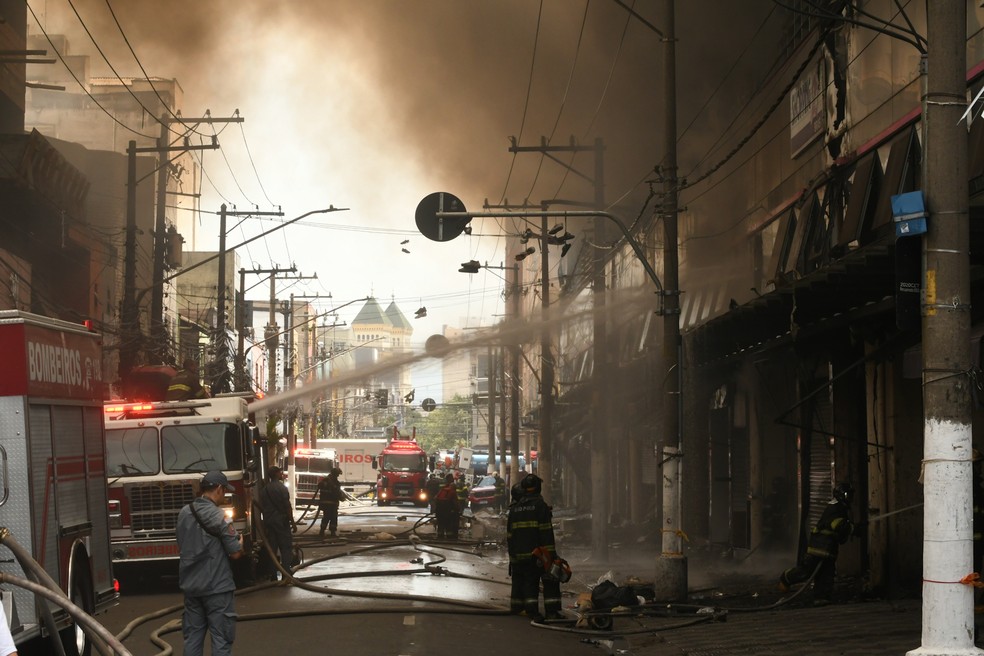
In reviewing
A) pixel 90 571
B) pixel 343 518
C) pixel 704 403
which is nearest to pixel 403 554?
pixel 704 403

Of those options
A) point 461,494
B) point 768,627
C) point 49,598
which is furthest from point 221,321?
point 49,598

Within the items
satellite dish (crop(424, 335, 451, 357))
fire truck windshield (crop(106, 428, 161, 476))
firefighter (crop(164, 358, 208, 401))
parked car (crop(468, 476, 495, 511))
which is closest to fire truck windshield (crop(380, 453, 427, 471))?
parked car (crop(468, 476, 495, 511))

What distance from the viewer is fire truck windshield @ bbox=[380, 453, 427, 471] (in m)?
54.9

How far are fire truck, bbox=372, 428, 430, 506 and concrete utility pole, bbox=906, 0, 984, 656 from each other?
46.9 meters

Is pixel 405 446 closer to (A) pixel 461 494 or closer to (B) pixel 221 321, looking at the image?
(B) pixel 221 321

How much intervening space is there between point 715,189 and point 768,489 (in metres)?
7.38

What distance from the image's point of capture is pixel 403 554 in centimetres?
2281

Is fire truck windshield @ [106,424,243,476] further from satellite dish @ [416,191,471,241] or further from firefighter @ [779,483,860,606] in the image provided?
firefighter @ [779,483,860,606]

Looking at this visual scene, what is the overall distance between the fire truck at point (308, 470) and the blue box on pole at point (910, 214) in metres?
41.5

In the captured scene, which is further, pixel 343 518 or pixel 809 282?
pixel 343 518

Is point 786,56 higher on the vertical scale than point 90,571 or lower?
higher

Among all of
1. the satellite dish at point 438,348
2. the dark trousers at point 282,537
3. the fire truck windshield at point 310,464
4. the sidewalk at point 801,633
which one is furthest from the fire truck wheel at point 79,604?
the fire truck windshield at point 310,464

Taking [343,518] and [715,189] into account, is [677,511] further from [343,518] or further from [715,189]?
[343,518]

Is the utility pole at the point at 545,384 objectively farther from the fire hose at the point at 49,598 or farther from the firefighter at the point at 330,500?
the fire hose at the point at 49,598
